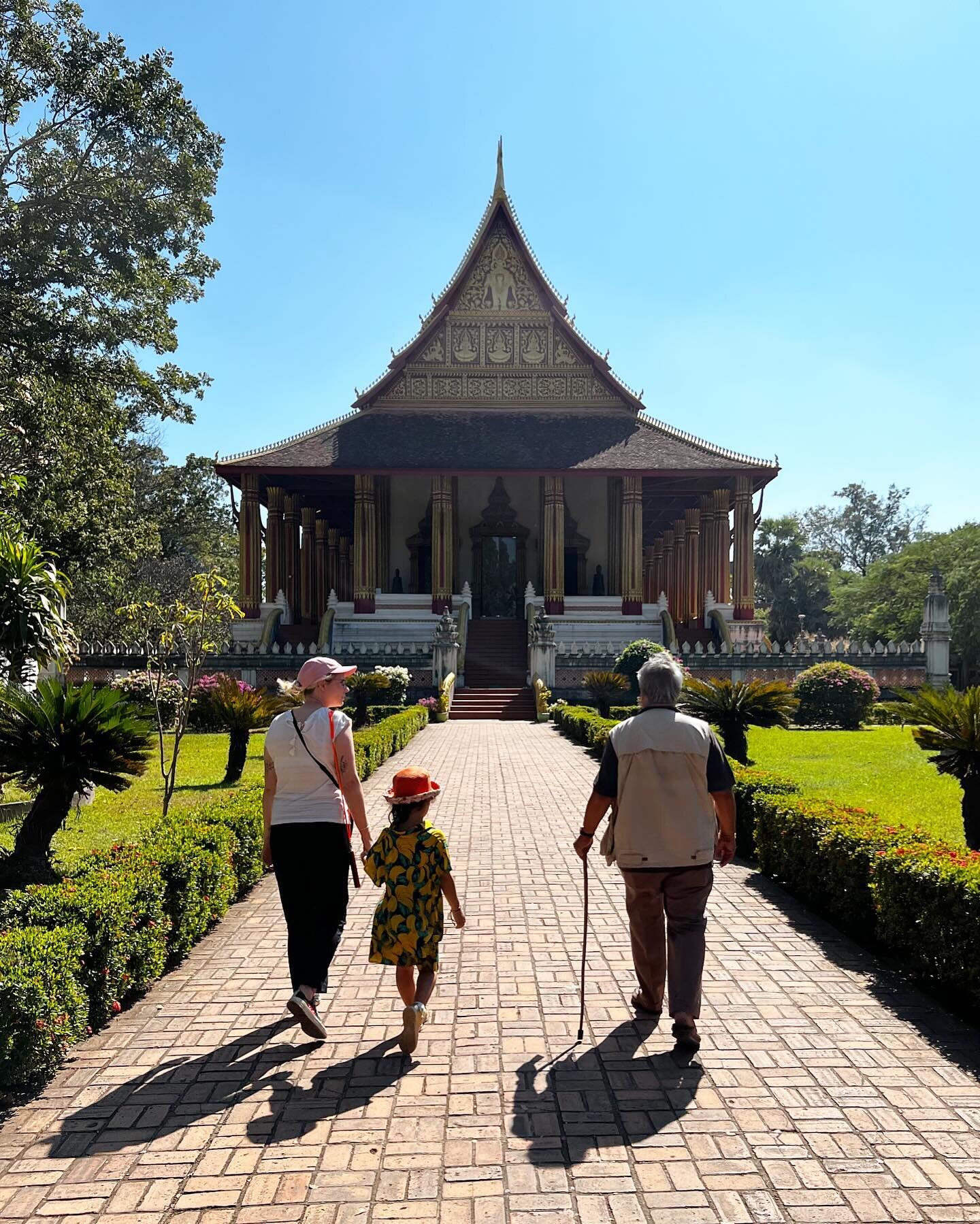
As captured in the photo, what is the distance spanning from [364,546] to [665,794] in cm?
2685

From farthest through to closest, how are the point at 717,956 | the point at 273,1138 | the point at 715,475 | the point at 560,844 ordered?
the point at 715,475 < the point at 560,844 < the point at 717,956 < the point at 273,1138

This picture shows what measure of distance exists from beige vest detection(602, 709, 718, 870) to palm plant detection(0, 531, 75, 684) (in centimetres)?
521

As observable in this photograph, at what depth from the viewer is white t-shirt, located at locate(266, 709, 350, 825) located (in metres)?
4.16

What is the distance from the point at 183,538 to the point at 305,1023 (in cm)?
3881

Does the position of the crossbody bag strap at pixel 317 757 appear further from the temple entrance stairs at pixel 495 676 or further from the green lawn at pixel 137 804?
the temple entrance stairs at pixel 495 676

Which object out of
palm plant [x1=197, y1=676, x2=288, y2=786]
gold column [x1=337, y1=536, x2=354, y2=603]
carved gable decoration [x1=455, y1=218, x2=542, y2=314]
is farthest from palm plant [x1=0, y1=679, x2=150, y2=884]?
gold column [x1=337, y1=536, x2=354, y2=603]

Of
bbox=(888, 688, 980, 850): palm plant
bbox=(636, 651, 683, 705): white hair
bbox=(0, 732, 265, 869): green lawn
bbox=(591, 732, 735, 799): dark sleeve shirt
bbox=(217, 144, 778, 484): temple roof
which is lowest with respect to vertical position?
bbox=(0, 732, 265, 869): green lawn

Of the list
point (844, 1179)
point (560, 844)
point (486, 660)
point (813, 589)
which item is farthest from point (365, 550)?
point (813, 589)

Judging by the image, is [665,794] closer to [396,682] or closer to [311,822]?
[311,822]

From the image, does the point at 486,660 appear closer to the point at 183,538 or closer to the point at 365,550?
the point at 365,550

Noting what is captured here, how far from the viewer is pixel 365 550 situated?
30.1 metres

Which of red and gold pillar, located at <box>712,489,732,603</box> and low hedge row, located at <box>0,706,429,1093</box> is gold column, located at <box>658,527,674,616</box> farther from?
low hedge row, located at <box>0,706,429,1093</box>

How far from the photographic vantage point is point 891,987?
4.80 m

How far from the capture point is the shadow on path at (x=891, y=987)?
4.06 metres
